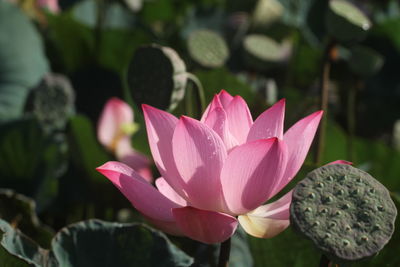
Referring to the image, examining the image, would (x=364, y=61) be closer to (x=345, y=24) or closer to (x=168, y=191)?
(x=345, y=24)

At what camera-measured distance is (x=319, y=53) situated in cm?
165

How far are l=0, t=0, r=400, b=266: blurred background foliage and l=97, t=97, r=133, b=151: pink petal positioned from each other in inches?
0.8

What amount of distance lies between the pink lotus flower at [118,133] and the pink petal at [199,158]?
1.97 ft

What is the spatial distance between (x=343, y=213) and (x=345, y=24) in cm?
40

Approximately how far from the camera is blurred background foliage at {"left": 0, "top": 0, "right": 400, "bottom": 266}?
719 mm

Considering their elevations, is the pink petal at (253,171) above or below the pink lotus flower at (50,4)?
above

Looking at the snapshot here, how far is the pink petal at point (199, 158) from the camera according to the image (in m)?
0.53

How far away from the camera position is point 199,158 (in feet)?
1.77

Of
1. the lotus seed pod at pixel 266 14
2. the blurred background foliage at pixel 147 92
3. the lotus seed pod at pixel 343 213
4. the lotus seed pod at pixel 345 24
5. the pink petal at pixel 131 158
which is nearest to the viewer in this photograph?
the lotus seed pod at pixel 343 213

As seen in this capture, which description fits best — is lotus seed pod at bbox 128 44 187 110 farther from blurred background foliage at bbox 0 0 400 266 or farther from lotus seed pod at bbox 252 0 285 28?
lotus seed pod at bbox 252 0 285 28

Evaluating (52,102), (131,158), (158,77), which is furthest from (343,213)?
(52,102)

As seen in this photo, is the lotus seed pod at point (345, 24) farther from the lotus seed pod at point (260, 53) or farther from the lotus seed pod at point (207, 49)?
the lotus seed pod at point (260, 53)

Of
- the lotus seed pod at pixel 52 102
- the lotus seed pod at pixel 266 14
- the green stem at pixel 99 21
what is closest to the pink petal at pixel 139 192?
the lotus seed pod at pixel 52 102

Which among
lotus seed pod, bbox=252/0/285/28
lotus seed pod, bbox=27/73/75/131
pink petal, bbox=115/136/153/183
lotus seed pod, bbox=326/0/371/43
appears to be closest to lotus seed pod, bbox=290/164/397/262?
lotus seed pod, bbox=326/0/371/43
